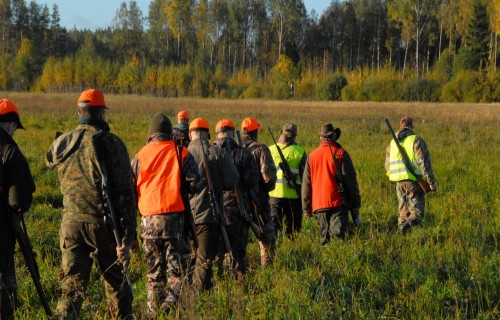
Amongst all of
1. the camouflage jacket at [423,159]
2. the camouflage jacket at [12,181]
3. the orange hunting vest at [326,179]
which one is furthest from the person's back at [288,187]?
the camouflage jacket at [12,181]

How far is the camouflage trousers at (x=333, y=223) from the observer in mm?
6945

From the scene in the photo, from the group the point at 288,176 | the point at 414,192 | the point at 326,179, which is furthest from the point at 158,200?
the point at 414,192

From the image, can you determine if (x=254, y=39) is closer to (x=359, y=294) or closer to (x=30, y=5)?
(x=30, y=5)

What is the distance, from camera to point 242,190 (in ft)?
19.9

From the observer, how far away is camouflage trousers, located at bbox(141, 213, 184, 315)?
4914 millimetres

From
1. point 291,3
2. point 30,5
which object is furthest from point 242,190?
point 30,5

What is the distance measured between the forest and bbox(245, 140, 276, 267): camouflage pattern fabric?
47807mm

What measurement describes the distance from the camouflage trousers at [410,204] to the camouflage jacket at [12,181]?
18.1 ft

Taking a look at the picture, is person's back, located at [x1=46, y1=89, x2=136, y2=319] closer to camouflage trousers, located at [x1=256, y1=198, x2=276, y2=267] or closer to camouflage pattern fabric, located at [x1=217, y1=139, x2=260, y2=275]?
camouflage pattern fabric, located at [x1=217, y1=139, x2=260, y2=275]

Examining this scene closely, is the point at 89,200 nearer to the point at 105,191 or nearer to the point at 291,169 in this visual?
the point at 105,191

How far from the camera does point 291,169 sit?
782cm

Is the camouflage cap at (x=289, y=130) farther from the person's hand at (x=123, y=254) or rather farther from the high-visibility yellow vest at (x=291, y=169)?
the person's hand at (x=123, y=254)

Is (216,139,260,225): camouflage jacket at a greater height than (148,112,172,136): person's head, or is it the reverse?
(148,112,172,136): person's head

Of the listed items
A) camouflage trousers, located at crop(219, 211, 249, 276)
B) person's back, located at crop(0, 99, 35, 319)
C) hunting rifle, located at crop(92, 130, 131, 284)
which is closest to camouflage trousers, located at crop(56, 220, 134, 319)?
hunting rifle, located at crop(92, 130, 131, 284)
